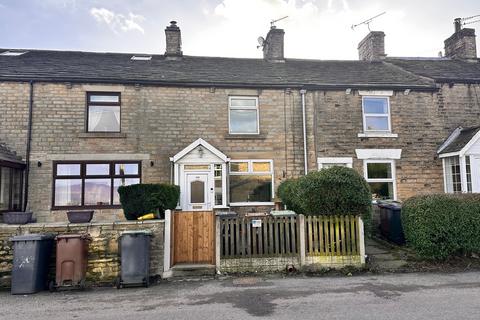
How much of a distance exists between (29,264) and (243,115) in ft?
28.3

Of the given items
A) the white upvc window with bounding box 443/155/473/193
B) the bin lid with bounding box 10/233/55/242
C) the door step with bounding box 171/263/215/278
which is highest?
the white upvc window with bounding box 443/155/473/193

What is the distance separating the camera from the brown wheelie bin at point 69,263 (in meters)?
6.77

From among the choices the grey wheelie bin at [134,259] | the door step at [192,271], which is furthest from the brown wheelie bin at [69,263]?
the door step at [192,271]

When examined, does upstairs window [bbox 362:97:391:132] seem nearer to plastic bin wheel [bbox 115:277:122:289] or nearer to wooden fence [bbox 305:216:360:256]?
wooden fence [bbox 305:216:360:256]

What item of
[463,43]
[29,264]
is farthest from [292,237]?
[463,43]

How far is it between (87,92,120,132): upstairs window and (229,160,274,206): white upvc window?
14.9 ft

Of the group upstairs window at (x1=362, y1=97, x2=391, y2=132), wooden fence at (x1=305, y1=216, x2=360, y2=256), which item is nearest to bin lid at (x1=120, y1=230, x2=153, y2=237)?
wooden fence at (x1=305, y1=216, x2=360, y2=256)

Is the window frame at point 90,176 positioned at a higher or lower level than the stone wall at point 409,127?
lower

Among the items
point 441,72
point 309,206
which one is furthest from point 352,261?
point 441,72

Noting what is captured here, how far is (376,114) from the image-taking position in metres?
13.6

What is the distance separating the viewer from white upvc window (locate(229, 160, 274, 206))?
1266cm

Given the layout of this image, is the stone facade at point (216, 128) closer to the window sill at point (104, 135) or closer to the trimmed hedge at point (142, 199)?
the window sill at point (104, 135)

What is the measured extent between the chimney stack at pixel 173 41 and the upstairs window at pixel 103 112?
142 inches

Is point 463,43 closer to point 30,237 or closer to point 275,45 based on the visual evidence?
point 275,45
